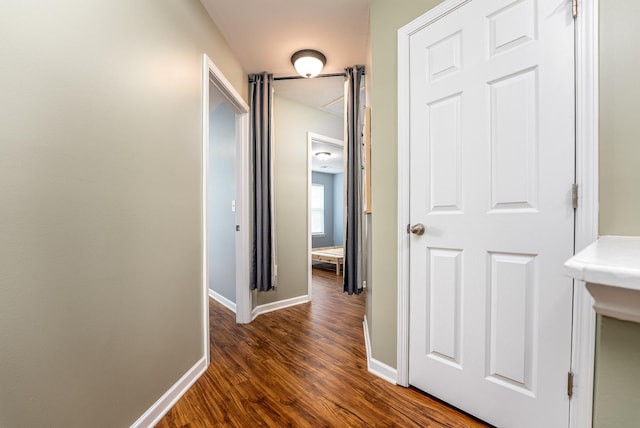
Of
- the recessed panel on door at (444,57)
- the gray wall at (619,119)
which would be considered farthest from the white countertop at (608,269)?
the recessed panel on door at (444,57)

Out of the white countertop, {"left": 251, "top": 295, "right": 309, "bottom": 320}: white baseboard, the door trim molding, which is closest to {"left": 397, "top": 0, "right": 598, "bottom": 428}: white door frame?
the door trim molding

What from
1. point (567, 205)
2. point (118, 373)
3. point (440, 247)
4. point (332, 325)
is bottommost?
point (332, 325)

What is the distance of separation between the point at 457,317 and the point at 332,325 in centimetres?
139

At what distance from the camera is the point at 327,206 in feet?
24.8

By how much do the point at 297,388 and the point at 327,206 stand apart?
6.12 metres

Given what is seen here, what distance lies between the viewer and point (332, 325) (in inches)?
98.5

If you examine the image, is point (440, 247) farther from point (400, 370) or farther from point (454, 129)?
point (400, 370)

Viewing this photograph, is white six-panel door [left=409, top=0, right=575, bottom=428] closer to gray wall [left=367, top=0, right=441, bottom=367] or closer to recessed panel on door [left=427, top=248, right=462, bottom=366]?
recessed panel on door [left=427, top=248, right=462, bottom=366]

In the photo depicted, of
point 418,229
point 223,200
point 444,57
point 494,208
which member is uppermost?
point 444,57

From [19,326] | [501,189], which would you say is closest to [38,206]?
[19,326]

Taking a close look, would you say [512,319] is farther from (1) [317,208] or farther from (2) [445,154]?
(1) [317,208]

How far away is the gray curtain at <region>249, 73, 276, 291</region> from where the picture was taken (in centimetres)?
263

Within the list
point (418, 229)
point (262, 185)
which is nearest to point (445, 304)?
point (418, 229)

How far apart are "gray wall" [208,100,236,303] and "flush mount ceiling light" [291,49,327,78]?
1033 mm
